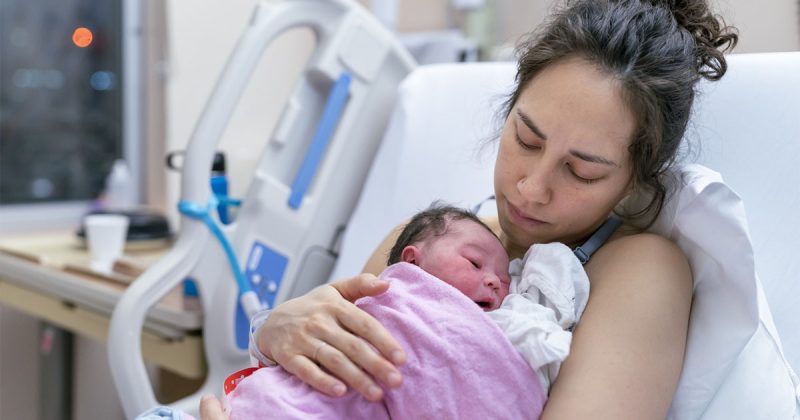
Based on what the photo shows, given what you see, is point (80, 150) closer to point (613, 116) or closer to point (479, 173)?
point (479, 173)

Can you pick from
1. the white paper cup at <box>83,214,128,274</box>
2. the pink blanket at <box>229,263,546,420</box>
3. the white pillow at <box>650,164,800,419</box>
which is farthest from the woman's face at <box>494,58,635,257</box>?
the white paper cup at <box>83,214,128,274</box>

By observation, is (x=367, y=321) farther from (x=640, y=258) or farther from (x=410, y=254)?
(x=640, y=258)

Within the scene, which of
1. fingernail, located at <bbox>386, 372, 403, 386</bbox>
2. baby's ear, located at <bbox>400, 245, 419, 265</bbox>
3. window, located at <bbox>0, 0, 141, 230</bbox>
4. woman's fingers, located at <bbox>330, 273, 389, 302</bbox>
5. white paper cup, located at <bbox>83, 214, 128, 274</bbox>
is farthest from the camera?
window, located at <bbox>0, 0, 141, 230</bbox>

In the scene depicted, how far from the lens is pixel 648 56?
1143mm

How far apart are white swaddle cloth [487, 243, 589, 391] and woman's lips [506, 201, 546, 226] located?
0.20ft

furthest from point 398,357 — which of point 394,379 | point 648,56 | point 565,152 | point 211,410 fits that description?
point 648,56

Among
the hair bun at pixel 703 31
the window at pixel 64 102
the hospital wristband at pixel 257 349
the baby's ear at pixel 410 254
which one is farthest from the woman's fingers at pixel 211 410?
the window at pixel 64 102

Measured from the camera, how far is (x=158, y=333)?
189cm

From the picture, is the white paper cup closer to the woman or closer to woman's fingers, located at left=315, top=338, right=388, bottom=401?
the woman

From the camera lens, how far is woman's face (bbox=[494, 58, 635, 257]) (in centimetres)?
111

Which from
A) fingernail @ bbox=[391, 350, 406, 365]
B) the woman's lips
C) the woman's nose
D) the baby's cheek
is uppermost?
the woman's nose

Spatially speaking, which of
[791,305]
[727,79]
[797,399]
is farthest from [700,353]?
[727,79]

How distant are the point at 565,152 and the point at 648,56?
178 mm

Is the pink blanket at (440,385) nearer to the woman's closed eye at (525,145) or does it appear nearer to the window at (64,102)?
the woman's closed eye at (525,145)
